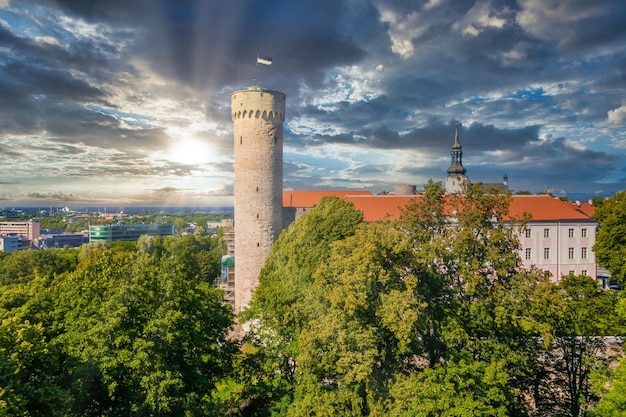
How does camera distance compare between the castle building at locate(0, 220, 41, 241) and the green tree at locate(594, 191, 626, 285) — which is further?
the castle building at locate(0, 220, 41, 241)

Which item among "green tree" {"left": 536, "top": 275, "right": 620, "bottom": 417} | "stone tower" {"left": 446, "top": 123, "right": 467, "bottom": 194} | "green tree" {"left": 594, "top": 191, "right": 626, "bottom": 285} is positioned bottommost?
"green tree" {"left": 536, "top": 275, "right": 620, "bottom": 417}

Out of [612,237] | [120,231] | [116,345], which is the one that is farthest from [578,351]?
[120,231]

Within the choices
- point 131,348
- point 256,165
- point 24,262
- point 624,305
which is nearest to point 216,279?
point 24,262

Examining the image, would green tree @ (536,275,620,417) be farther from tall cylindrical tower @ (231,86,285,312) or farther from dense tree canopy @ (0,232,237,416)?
tall cylindrical tower @ (231,86,285,312)

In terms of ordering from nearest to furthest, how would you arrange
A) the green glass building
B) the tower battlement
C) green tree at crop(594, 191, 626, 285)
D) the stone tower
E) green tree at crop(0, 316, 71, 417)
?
green tree at crop(0, 316, 71, 417)
green tree at crop(594, 191, 626, 285)
the tower battlement
the stone tower
the green glass building

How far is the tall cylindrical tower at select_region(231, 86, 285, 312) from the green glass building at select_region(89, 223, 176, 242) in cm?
9523

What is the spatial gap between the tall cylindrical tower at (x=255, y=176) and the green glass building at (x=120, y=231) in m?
95.2

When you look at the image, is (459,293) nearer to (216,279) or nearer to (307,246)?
(307,246)

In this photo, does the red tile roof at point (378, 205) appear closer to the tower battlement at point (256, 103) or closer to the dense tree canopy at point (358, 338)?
the tower battlement at point (256, 103)

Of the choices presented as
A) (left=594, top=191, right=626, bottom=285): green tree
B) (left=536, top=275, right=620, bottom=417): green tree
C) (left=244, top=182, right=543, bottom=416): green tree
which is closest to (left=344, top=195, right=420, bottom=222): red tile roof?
(left=594, top=191, right=626, bottom=285): green tree

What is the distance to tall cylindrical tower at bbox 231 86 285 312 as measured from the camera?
3294 centimetres

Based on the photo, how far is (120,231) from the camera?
125m

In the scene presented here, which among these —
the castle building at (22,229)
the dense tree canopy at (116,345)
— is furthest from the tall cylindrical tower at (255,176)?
the castle building at (22,229)

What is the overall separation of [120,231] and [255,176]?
107342 mm
